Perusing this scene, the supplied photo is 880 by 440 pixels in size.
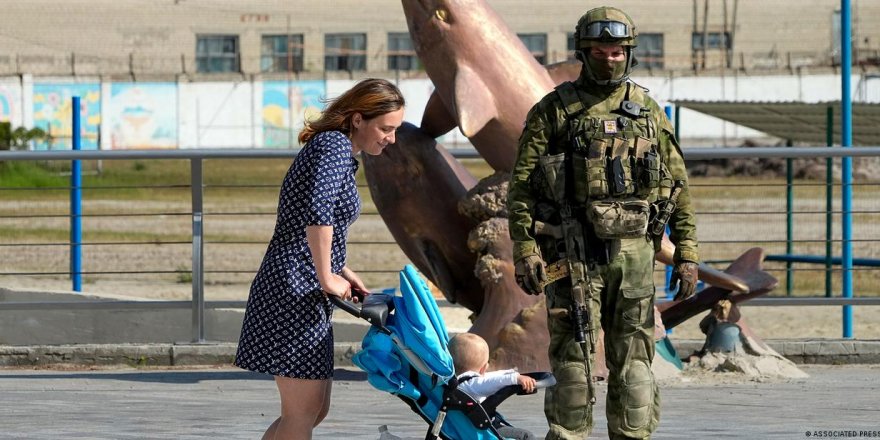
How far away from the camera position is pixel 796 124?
15.7 metres

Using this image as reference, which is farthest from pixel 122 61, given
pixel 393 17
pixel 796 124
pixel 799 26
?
pixel 796 124

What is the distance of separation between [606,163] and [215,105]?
44.6 metres

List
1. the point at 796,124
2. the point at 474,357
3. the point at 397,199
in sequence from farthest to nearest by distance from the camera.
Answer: the point at 796,124 < the point at 397,199 < the point at 474,357

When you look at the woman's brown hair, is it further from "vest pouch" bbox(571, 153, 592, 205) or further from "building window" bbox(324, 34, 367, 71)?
"building window" bbox(324, 34, 367, 71)

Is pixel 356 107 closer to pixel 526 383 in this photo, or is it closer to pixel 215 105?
pixel 526 383

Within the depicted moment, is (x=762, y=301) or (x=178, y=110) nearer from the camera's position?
(x=762, y=301)

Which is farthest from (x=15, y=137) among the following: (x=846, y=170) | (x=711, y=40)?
(x=846, y=170)

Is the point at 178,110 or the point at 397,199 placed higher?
the point at 178,110

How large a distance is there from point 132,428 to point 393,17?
153 ft

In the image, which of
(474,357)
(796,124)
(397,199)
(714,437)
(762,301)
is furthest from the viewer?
(796,124)

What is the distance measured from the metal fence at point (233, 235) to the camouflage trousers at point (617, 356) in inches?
157

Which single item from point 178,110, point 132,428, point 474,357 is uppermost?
point 178,110

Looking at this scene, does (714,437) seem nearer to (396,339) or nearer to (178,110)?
(396,339)

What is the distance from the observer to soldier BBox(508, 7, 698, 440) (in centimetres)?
600
